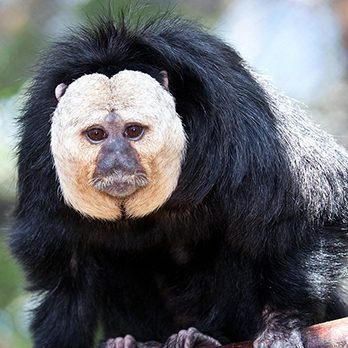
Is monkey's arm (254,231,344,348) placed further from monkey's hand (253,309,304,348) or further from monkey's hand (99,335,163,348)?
monkey's hand (99,335,163,348)

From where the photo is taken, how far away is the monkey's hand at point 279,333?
5.91m

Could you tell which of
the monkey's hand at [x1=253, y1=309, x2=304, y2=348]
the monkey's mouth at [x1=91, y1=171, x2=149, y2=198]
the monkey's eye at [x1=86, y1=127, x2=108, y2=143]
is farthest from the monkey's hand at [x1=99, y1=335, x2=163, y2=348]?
the monkey's eye at [x1=86, y1=127, x2=108, y2=143]

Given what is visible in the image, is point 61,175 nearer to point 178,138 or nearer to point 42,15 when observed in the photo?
point 178,138

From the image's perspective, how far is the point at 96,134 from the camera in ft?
19.3

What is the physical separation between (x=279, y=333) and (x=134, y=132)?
1.52m

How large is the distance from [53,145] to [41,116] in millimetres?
277

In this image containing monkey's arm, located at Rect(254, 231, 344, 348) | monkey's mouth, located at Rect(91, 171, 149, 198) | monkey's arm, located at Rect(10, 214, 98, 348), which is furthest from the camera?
monkey's arm, located at Rect(10, 214, 98, 348)

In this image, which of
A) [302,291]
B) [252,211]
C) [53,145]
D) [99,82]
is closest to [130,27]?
[99,82]

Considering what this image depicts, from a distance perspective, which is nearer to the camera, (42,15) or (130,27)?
(130,27)

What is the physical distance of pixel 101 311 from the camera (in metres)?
7.08

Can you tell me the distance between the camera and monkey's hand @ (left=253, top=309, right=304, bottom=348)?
5914 millimetres

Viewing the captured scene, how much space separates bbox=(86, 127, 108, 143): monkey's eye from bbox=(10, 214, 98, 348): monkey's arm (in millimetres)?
862

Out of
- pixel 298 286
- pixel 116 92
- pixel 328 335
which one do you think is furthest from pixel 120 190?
pixel 328 335

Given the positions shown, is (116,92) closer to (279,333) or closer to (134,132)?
(134,132)
